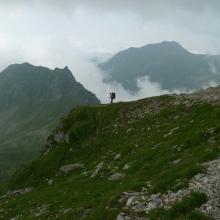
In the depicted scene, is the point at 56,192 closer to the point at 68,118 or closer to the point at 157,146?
the point at 157,146

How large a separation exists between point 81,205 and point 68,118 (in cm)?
3938

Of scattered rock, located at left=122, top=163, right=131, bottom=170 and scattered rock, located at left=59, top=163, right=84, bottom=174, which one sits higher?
scattered rock, located at left=122, top=163, right=131, bottom=170

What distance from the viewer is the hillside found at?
73.8 ft

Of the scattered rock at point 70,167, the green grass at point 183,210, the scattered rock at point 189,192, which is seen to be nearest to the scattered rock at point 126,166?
the scattered rock at point 189,192

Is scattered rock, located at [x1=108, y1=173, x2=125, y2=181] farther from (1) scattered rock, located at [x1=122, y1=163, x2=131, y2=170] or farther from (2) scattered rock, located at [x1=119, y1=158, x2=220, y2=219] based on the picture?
(2) scattered rock, located at [x1=119, y1=158, x2=220, y2=219]

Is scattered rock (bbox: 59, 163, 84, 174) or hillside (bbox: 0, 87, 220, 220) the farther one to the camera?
scattered rock (bbox: 59, 163, 84, 174)

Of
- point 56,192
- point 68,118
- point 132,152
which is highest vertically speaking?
point 68,118

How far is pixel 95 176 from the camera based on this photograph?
38.3 meters

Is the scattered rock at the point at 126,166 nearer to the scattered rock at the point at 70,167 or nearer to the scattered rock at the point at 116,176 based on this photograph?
the scattered rock at the point at 116,176

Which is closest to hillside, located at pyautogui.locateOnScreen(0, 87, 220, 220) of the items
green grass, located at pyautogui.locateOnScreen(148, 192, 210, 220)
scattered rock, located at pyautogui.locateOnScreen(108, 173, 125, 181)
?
green grass, located at pyautogui.locateOnScreen(148, 192, 210, 220)

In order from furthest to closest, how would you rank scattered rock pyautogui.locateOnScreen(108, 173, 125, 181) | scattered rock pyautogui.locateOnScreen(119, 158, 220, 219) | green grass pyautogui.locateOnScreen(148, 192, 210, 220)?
scattered rock pyautogui.locateOnScreen(108, 173, 125, 181) → scattered rock pyautogui.locateOnScreen(119, 158, 220, 219) → green grass pyautogui.locateOnScreen(148, 192, 210, 220)

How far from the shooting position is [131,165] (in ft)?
115

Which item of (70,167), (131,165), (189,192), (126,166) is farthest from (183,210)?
(70,167)

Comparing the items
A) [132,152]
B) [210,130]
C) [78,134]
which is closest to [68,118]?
[78,134]
